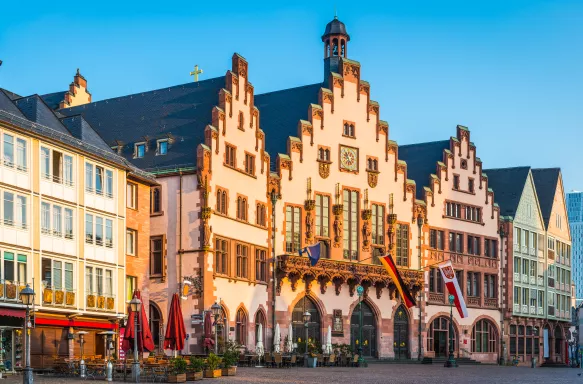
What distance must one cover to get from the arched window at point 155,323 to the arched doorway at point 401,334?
77.9 ft

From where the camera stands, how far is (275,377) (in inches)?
2095

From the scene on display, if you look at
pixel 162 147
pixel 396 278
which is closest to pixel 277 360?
pixel 162 147

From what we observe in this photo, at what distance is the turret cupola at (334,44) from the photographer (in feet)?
293

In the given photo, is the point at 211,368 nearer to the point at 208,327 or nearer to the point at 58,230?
the point at 58,230

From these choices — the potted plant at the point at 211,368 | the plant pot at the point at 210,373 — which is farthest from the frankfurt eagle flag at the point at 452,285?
the plant pot at the point at 210,373

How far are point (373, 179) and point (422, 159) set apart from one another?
11.5 metres

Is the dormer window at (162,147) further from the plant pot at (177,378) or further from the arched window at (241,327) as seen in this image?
the plant pot at (177,378)

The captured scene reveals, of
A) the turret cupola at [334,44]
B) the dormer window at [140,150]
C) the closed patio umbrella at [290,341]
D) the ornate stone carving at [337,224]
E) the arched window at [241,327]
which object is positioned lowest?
the closed patio umbrella at [290,341]

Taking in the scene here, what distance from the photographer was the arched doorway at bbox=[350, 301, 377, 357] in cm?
8644

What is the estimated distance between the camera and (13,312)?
55.4 metres

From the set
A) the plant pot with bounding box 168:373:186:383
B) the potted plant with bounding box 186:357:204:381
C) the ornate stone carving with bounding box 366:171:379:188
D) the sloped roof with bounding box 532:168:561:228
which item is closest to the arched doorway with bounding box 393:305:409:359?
the ornate stone carving with bounding box 366:171:379:188

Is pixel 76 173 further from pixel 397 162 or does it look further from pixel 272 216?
pixel 397 162

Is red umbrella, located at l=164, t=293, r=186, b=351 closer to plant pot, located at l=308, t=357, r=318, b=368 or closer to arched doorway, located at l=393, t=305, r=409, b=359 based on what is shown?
plant pot, located at l=308, t=357, r=318, b=368

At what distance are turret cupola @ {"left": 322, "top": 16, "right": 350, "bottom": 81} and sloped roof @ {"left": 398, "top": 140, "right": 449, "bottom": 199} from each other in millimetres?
13521
